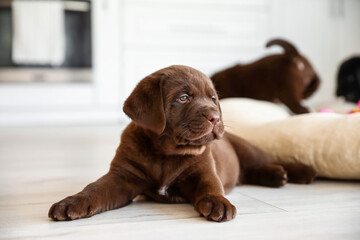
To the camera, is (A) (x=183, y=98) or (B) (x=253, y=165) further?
(B) (x=253, y=165)

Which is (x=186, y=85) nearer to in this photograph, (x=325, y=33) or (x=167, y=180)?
(x=167, y=180)

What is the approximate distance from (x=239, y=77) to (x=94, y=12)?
87.2 inches

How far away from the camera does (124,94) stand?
5.08 meters

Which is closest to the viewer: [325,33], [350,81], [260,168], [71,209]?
[71,209]

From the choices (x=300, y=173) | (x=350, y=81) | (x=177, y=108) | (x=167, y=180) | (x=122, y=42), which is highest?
(x=122, y=42)

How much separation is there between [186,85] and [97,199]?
433mm

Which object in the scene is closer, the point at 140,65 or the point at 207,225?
the point at 207,225

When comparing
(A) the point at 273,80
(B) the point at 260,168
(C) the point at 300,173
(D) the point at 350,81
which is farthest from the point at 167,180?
(D) the point at 350,81

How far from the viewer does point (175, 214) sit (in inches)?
55.0

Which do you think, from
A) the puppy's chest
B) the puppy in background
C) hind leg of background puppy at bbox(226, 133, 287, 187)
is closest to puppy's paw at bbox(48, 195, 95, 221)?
the puppy's chest

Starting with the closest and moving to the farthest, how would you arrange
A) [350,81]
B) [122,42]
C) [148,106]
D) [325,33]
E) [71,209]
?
[71,209], [148,106], [350,81], [122,42], [325,33]

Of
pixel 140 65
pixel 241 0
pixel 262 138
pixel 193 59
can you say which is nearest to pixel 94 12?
pixel 140 65

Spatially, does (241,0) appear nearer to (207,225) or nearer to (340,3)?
(340,3)

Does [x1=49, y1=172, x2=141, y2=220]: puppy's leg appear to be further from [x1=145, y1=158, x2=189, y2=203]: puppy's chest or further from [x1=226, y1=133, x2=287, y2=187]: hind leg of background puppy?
[x1=226, y1=133, x2=287, y2=187]: hind leg of background puppy
